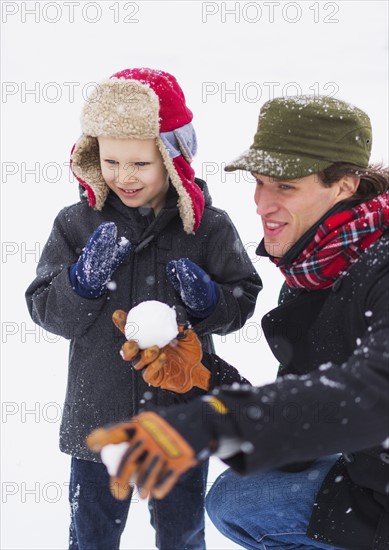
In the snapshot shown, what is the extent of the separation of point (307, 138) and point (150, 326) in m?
0.68

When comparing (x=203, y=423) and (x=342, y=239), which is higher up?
(x=342, y=239)

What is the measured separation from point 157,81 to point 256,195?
0.52 metres

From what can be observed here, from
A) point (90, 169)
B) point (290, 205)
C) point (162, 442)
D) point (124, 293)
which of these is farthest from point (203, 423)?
point (90, 169)

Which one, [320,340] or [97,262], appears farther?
[97,262]

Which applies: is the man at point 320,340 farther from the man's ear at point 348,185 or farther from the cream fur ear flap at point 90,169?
the cream fur ear flap at point 90,169

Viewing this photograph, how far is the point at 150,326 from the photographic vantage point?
218cm

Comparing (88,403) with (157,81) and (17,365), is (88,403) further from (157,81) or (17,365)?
(17,365)

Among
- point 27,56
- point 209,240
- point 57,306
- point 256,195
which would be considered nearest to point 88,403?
point 57,306

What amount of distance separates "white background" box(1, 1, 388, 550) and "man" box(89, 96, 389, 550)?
34.7 inches

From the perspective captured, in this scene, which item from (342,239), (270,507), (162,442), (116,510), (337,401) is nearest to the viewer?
(162,442)

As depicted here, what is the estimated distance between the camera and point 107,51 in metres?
9.34

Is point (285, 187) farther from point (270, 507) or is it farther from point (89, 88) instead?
point (89, 88)

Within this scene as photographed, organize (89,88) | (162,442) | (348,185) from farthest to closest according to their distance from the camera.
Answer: (89,88) → (348,185) → (162,442)

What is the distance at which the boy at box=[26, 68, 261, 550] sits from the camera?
235cm
